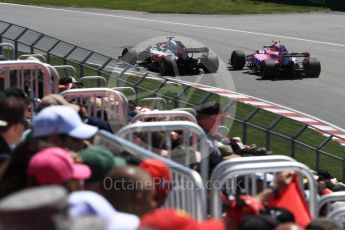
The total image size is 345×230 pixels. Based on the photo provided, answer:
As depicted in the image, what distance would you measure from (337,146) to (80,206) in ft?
37.2

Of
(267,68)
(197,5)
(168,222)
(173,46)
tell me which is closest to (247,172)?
(168,222)

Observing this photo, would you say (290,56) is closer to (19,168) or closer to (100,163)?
(100,163)

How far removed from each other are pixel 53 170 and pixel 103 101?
4392 mm

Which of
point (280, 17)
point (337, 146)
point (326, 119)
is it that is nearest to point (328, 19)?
point (280, 17)

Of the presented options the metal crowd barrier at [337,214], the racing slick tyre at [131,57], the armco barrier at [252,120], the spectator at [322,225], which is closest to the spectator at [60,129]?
the spectator at [322,225]

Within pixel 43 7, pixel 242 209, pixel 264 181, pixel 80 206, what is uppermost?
pixel 80 206

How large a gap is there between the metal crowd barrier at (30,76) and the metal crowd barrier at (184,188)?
11.7 feet

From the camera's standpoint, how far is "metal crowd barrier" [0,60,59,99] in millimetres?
8219

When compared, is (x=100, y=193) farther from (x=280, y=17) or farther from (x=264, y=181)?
(x=280, y=17)

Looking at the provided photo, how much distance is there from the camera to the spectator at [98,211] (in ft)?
11.6

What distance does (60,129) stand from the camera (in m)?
4.60

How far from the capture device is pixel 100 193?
4172mm

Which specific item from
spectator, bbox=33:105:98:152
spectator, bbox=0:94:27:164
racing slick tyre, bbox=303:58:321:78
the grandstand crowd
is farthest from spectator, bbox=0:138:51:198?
racing slick tyre, bbox=303:58:321:78

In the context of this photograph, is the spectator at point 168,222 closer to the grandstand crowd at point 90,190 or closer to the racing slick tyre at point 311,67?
the grandstand crowd at point 90,190
